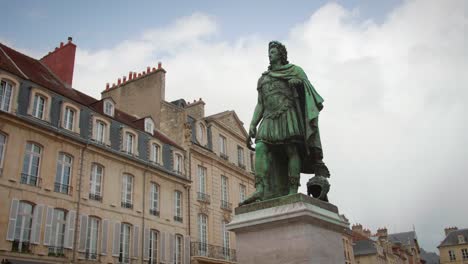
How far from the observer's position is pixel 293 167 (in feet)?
19.4

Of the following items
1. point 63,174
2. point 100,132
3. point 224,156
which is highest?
point 224,156

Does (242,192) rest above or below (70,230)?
above

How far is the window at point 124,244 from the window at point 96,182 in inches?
79.7

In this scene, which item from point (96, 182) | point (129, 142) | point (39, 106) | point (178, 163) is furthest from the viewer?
point (178, 163)

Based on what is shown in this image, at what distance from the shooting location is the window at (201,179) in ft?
89.1

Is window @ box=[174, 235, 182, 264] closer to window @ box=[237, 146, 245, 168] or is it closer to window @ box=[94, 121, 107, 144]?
window @ box=[94, 121, 107, 144]

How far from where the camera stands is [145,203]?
75.2 feet

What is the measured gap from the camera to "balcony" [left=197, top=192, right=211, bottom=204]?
26688 millimetres

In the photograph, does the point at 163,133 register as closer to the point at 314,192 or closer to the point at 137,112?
the point at 137,112

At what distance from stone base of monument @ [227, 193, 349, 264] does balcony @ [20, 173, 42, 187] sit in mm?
14198

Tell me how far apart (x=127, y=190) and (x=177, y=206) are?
3.87m

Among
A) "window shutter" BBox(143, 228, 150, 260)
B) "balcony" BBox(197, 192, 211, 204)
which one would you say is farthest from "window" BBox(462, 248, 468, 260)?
"window shutter" BBox(143, 228, 150, 260)

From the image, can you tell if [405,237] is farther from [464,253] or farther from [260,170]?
[260,170]

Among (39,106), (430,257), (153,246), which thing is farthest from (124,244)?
(430,257)
